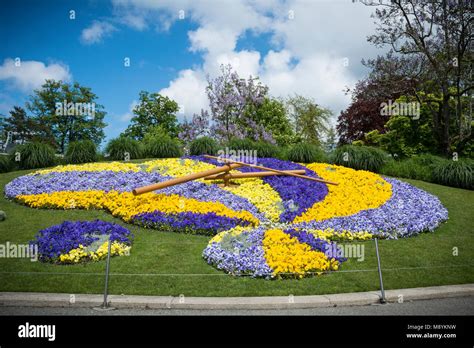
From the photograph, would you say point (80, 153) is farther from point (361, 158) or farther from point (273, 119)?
point (273, 119)

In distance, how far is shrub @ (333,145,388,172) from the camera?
1747cm

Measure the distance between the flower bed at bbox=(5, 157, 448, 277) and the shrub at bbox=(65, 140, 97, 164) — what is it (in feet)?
9.48

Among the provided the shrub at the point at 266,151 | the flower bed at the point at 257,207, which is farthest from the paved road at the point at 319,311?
the shrub at the point at 266,151

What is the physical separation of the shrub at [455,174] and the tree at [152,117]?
37.9m

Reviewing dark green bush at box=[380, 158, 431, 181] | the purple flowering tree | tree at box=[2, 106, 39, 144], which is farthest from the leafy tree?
dark green bush at box=[380, 158, 431, 181]

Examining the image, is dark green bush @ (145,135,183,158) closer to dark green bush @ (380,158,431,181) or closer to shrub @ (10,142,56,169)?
shrub @ (10,142,56,169)

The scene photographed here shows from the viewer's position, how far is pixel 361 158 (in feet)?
57.5

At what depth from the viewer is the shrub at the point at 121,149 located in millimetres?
19016

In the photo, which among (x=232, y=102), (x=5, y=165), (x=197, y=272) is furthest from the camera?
(x=232, y=102)

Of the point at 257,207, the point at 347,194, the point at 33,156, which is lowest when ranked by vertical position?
the point at 257,207

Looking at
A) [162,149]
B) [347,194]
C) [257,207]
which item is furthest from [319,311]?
[162,149]

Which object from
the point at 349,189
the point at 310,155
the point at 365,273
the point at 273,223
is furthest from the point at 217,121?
the point at 365,273

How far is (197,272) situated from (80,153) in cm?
1316

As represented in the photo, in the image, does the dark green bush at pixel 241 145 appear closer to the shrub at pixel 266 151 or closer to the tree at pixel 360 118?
the shrub at pixel 266 151
